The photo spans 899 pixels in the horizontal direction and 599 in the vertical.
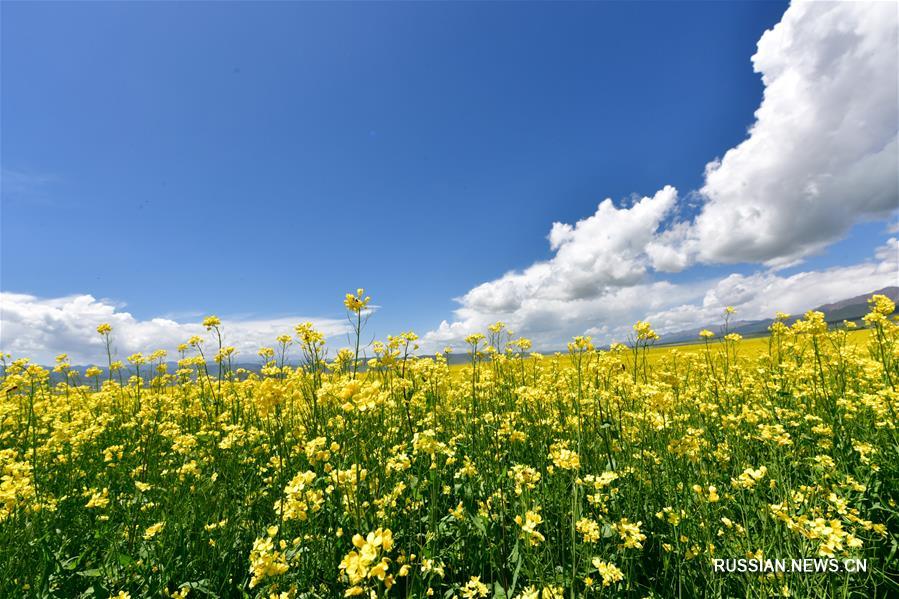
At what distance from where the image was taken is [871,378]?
5414mm

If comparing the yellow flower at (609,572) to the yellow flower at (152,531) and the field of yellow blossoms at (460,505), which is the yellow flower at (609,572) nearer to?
the field of yellow blossoms at (460,505)

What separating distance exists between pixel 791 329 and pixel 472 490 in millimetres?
7444

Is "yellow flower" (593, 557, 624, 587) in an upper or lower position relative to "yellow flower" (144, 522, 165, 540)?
lower

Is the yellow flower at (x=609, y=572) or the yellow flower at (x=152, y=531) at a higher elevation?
the yellow flower at (x=152, y=531)

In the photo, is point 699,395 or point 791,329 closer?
point 699,395

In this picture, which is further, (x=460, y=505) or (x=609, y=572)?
(x=460, y=505)

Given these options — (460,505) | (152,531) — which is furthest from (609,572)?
(152,531)

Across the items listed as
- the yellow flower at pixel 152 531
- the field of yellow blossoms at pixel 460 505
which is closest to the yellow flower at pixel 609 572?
the field of yellow blossoms at pixel 460 505

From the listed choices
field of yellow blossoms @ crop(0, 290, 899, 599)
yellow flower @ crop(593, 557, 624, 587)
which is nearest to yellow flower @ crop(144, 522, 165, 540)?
field of yellow blossoms @ crop(0, 290, 899, 599)

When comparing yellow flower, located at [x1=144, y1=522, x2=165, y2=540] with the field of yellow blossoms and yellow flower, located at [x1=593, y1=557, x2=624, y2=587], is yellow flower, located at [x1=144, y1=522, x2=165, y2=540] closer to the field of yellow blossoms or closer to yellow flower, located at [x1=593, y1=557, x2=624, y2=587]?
the field of yellow blossoms

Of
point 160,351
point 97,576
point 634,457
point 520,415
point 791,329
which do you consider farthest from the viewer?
point 160,351

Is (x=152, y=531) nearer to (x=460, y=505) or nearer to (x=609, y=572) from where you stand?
(x=460, y=505)

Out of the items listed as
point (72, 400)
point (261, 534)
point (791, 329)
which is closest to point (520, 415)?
point (261, 534)

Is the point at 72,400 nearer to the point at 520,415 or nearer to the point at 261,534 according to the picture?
the point at 261,534
